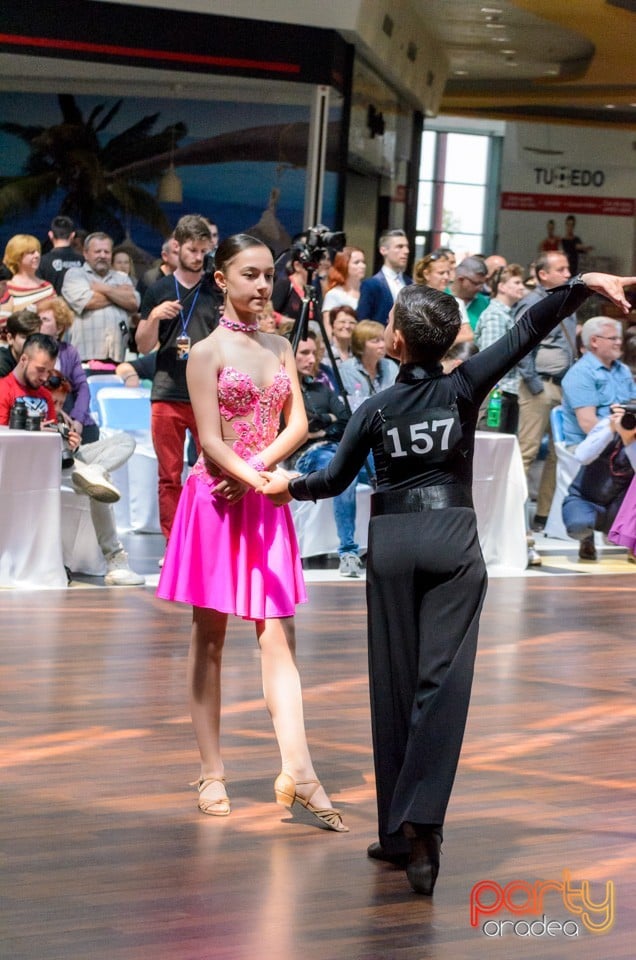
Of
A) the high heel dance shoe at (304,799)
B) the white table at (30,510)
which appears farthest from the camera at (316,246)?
the high heel dance shoe at (304,799)

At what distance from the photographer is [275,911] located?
3.23 m

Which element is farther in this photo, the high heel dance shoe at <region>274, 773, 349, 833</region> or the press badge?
the press badge

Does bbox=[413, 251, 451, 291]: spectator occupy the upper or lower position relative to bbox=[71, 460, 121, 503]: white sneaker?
upper

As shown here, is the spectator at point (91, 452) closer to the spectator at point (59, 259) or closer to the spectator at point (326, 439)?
the spectator at point (326, 439)

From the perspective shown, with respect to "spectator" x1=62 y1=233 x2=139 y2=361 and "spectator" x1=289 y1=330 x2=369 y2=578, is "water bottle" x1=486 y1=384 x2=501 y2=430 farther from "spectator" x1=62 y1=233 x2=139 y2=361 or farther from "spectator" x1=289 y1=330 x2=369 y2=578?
"spectator" x1=62 y1=233 x2=139 y2=361

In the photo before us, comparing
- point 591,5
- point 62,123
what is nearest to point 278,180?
point 62,123

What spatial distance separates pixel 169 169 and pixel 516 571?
306 inches

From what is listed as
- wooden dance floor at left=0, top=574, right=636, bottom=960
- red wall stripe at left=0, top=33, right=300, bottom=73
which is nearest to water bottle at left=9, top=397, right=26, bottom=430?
wooden dance floor at left=0, top=574, right=636, bottom=960

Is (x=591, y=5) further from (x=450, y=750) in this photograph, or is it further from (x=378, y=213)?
(x=450, y=750)

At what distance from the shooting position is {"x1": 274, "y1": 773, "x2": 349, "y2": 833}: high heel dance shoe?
379 centimetres

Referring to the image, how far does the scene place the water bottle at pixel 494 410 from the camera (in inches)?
335

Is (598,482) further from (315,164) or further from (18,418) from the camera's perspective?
(315,164)

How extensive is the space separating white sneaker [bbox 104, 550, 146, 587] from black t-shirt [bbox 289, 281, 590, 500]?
3.70 meters

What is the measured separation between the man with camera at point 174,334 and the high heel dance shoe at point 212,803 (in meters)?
3.17
